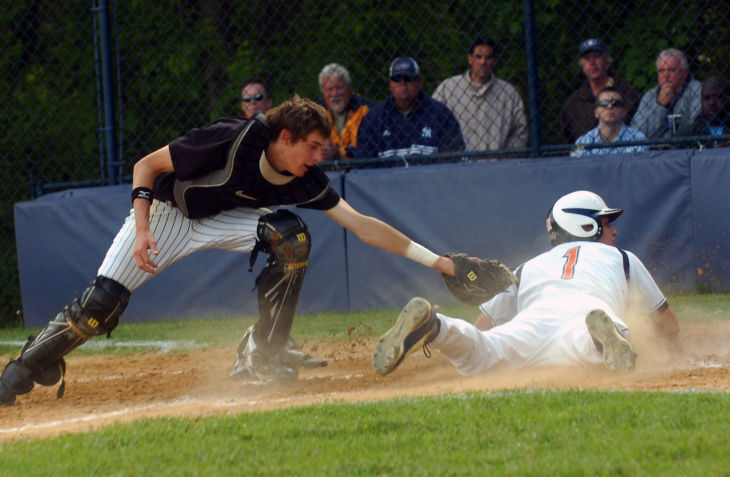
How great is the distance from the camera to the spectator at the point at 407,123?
9305 mm

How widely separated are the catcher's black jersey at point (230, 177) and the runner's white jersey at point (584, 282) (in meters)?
1.21

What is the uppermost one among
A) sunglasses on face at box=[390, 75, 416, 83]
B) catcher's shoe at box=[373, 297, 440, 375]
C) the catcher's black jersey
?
sunglasses on face at box=[390, 75, 416, 83]

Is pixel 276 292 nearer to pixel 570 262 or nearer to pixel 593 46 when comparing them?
pixel 570 262

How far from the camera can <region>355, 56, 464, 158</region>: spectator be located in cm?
930

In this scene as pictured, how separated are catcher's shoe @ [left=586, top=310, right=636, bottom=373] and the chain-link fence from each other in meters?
4.24

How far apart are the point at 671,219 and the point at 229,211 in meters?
4.30

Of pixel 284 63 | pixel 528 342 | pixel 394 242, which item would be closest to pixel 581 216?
pixel 528 342

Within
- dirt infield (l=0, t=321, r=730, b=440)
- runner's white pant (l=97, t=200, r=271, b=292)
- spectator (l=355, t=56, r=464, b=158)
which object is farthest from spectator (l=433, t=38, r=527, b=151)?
runner's white pant (l=97, t=200, r=271, b=292)

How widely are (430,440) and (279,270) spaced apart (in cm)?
215

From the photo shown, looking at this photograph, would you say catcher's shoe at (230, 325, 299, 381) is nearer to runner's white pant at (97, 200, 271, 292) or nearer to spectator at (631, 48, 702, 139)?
runner's white pant at (97, 200, 271, 292)

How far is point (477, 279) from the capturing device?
5520 mm

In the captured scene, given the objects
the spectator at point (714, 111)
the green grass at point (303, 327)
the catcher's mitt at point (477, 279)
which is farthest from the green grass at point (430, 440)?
the spectator at point (714, 111)

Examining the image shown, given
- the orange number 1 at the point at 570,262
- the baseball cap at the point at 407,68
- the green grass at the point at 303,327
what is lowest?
the green grass at the point at 303,327

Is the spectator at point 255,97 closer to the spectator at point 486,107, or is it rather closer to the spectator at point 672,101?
the spectator at point 486,107
